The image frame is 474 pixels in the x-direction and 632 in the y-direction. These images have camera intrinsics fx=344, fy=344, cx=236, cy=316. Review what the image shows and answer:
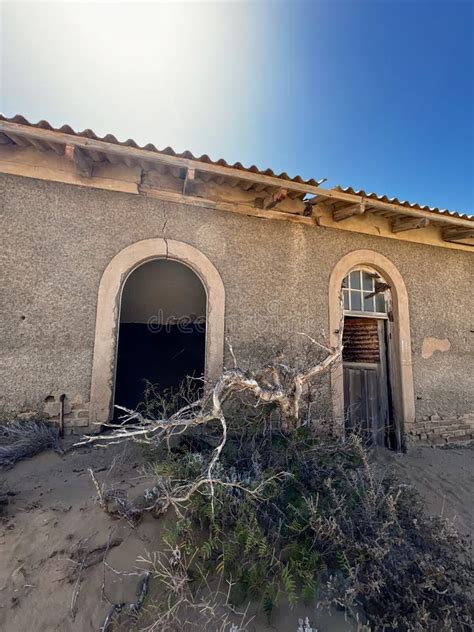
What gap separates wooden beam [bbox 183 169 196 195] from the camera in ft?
13.8

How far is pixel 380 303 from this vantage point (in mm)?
6020

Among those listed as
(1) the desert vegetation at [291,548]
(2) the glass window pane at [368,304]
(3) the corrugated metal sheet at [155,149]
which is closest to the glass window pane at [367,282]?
(2) the glass window pane at [368,304]

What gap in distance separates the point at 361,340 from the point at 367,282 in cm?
104

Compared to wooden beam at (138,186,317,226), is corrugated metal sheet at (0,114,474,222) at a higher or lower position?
higher

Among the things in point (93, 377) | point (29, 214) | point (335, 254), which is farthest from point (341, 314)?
point (29, 214)

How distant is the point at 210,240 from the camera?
4859mm

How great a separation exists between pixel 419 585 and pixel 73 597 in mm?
2193

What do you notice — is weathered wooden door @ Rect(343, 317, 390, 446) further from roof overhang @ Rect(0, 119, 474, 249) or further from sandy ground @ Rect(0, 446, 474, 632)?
sandy ground @ Rect(0, 446, 474, 632)

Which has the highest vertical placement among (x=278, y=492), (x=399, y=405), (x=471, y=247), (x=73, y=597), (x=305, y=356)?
(x=471, y=247)

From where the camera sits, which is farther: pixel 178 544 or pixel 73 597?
pixel 178 544

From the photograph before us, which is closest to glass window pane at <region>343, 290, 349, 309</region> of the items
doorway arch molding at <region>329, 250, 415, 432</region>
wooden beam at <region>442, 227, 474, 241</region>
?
doorway arch molding at <region>329, 250, 415, 432</region>

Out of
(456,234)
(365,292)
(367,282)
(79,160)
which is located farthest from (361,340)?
(79,160)

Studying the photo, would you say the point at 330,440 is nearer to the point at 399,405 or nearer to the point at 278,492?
the point at 278,492

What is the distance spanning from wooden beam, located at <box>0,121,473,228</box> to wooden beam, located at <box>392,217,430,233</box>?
0.37ft
